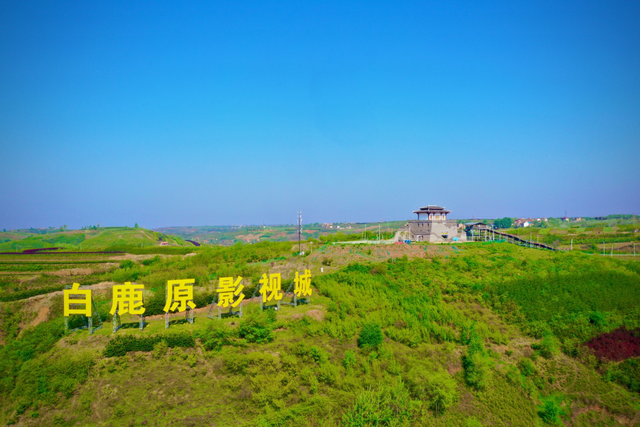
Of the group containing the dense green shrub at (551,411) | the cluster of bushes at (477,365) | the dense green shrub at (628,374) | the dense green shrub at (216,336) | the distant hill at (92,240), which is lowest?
the dense green shrub at (551,411)

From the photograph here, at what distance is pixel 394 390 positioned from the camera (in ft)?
60.2

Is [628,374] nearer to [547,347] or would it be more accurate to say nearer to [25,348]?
[547,347]

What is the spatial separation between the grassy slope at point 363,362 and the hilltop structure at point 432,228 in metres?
14.6

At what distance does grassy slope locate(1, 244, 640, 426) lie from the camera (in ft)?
54.8

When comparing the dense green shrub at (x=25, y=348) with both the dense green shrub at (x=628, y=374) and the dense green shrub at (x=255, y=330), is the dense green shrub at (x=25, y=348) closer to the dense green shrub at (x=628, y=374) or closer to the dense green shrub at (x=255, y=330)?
the dense green shrub at (x=255, y=330)

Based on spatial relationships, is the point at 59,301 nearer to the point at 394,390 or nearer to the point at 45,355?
the point at 45,355

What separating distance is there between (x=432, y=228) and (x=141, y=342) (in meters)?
38.1

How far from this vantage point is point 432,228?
4866cm

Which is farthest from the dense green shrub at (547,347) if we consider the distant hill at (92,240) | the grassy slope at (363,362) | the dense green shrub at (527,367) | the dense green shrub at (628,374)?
the distant hill at (92,240)

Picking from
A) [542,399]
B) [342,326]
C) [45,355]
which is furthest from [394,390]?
[45,355]

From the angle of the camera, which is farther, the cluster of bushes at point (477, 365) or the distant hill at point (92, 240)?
the distant hill at point (92, 240)

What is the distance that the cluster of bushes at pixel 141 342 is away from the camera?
738 inches

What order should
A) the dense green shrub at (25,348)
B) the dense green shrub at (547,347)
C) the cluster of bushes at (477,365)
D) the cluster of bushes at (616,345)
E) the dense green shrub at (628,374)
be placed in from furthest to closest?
the dense green shrub at (547,347) < the cluster of bushes at (616,345) < the dense green shrub at (628,374) < the cluster of bushes at (477,365) < the dense green shrub at (25,348)

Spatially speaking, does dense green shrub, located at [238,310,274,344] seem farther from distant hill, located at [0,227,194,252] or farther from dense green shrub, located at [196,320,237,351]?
distant hill, located at [0,227,194,252]
